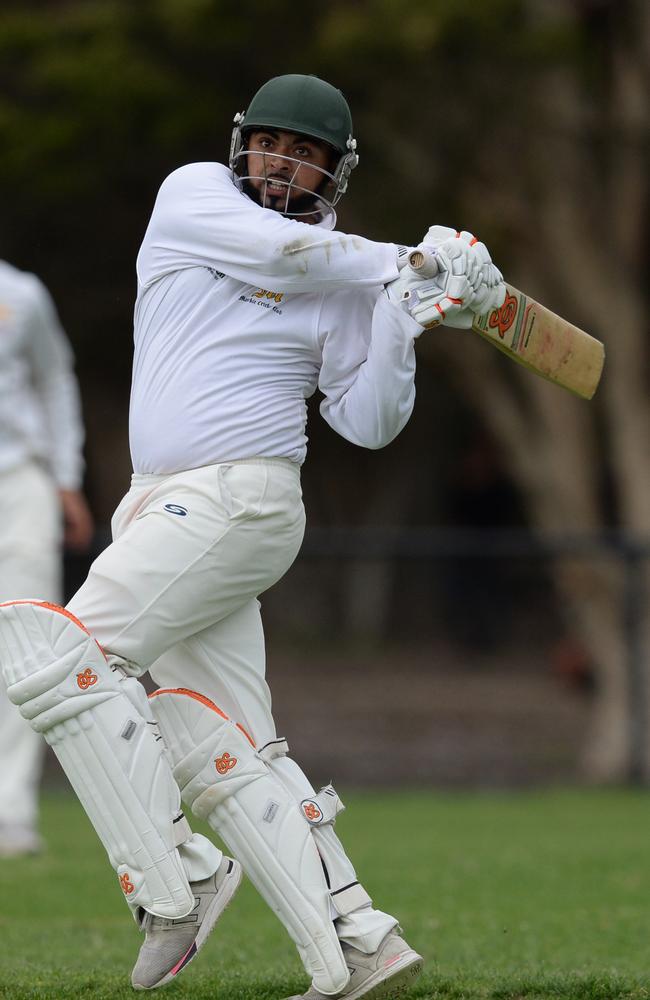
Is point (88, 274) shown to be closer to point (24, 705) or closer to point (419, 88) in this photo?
point (419, 88)

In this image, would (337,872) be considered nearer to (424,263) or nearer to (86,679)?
(86,679)

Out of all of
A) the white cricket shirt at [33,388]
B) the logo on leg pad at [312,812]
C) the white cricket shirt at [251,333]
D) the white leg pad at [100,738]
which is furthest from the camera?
the white cricket shirt at [33,388]

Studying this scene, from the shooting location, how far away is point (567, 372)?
3.76m

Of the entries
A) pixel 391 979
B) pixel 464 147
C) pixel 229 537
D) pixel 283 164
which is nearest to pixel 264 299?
pixel 283 164

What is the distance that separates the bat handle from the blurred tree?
640 cm

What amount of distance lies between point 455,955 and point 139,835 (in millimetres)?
1268

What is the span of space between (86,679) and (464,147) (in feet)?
25.3

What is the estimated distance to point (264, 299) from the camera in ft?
11.7

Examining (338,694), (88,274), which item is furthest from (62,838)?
(88,274)

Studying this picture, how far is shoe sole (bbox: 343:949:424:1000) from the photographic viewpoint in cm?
337

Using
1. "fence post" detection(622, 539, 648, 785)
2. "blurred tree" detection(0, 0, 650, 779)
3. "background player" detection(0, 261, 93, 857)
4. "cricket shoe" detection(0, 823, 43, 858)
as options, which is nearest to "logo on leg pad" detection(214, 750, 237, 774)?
"background player" detection(0, 261, 93, 857)

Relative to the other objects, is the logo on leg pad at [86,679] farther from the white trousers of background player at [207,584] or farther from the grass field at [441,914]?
the grass field at [441,914]

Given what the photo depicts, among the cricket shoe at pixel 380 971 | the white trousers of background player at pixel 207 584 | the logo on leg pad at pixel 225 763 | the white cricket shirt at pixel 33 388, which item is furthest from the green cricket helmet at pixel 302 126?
the white cricket shirt at pixel 33 388

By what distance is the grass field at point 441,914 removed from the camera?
3.61m
